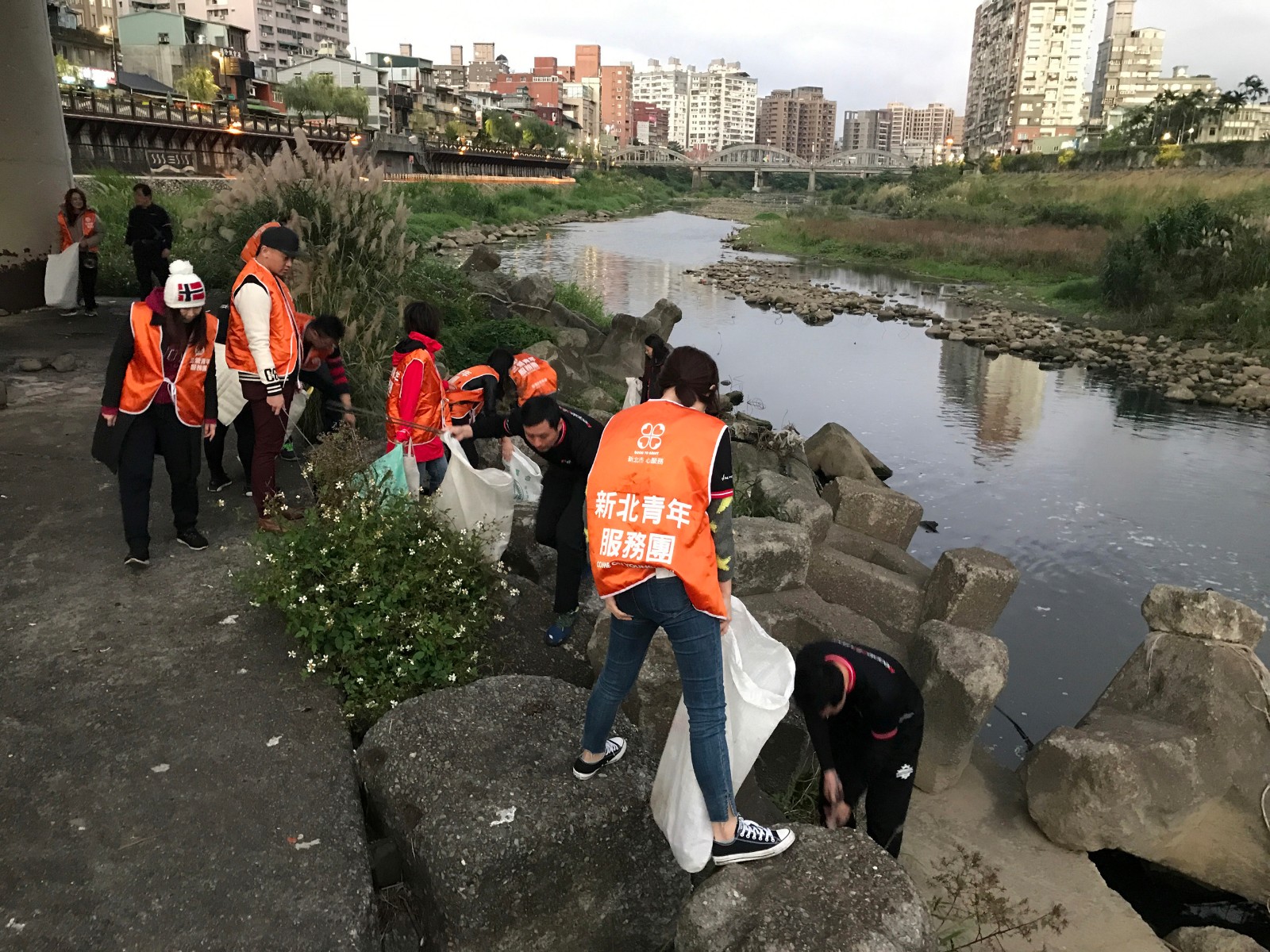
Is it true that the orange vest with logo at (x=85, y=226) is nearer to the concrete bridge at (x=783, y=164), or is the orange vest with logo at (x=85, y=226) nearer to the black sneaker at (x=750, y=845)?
the black sneaker at (x=750, y=845)

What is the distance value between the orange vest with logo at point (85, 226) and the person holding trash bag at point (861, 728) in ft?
30.6

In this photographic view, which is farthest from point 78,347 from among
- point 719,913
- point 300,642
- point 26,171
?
point 719,913

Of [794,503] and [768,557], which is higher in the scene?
[768,557]

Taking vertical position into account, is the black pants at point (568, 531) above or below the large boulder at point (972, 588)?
above

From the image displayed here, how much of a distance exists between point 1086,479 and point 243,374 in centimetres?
969

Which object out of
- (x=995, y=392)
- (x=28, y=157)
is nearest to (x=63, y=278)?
(x=28, y=157)

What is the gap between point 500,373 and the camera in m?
5.39

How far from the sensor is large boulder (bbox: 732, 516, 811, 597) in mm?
4953

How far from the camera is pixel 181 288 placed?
420 centimetres

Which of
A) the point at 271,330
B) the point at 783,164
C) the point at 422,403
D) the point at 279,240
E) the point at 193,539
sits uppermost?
the point at 783,164

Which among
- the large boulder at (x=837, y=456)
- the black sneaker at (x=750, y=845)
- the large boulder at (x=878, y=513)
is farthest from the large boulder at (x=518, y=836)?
the large boulder at (x=837, y=456)

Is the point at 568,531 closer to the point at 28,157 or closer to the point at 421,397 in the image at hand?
the point at 421,397

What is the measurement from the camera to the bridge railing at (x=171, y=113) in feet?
99.5

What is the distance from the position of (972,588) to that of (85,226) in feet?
30.6
